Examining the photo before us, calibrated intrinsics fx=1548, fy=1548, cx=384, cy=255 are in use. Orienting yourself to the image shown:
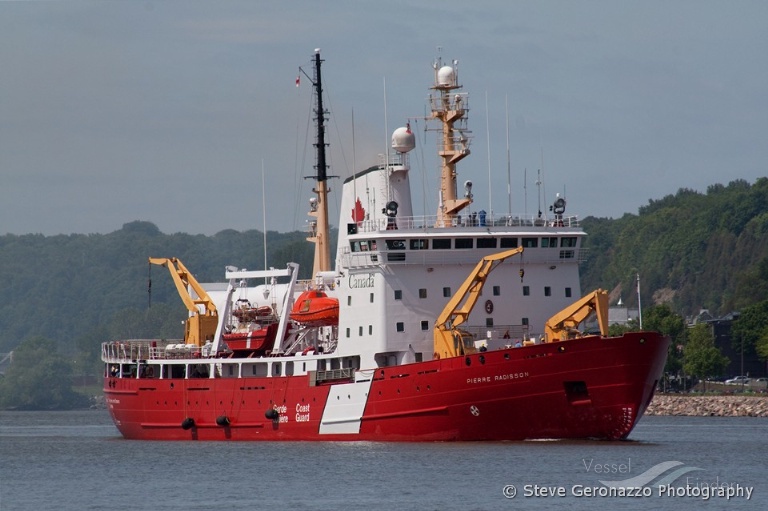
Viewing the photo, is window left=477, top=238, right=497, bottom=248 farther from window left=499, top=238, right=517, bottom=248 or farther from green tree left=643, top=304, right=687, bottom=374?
green tree left=643, top=304, right=687, bottom=374

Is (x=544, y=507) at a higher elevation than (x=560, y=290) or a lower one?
lower

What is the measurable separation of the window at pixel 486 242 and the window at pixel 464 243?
25 cm

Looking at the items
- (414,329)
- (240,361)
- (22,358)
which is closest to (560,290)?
(414,329)

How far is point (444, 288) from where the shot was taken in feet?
172

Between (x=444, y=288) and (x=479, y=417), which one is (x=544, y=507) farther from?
(x=444, y=288)

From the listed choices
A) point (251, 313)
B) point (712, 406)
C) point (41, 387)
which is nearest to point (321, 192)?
point (251, 313)

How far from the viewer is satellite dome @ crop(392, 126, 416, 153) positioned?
5731 cm

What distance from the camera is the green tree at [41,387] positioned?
178 meters

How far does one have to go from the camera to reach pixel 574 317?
165 feet

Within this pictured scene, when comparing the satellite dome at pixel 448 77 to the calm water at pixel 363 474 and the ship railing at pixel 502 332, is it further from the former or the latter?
the calm water at pixel 363 474

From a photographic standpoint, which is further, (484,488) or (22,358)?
(22,358)

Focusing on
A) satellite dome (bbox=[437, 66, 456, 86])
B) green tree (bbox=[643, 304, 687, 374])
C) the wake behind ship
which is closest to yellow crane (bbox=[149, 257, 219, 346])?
the wake behind ship

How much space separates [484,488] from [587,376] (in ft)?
28.6

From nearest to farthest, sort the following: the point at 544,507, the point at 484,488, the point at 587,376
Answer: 1. the point at 544,507
2. the point at 484,488
3. the point at 587,376
